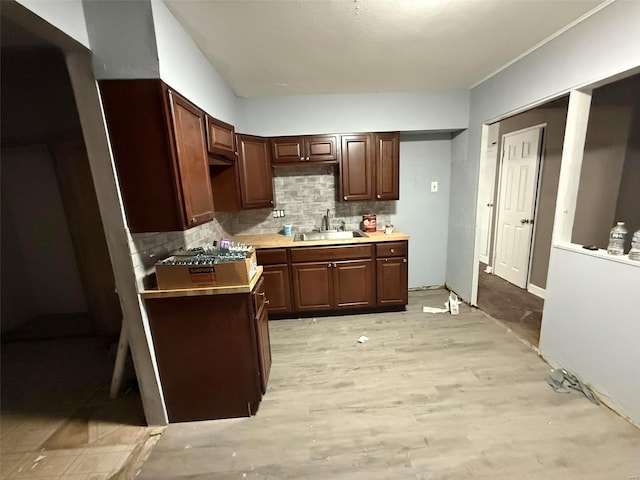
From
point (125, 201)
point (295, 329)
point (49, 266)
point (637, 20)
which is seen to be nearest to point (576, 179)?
point (637, 20)

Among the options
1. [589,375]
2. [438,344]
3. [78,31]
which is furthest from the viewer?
[438,344]

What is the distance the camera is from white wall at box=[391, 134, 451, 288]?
329 centimetres

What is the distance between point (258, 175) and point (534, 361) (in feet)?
9.76

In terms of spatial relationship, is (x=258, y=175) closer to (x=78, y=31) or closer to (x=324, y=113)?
(x=324, y=113)

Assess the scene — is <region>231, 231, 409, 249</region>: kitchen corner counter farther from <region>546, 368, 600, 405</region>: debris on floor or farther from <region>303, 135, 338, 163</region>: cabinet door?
<region>546, 368, 600, 405</region>: debris on floor

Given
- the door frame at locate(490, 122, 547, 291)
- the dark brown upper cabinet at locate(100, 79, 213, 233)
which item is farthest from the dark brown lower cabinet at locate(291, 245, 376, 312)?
the door frame at locate(490, 122, 547, 291)

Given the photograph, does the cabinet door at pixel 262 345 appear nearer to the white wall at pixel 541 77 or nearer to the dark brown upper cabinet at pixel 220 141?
the dark brown upper cabinet at pixel 220 141

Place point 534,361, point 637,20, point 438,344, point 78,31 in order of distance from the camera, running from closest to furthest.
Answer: point 78,31 → point 637,20 → point 534,361 → point 438,344

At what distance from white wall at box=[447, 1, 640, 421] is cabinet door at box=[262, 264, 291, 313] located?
2290mm

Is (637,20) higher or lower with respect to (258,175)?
higher

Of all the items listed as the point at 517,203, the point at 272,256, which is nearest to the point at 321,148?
the point at 272,256

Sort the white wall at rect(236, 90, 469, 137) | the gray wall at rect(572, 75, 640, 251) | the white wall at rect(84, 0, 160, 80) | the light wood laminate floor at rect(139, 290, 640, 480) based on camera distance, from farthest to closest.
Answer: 1. the white wall at rect(236, 90, 469, 137)
2. the gray wall at rect(572, 75, 640, 251)
3. the light wood laminate floor at rect(139, 290, 640, 480)
4. the white wall at rect(84, 0, 160, 80)

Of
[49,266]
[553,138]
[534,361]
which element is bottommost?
[534,361]

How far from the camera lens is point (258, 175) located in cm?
281
